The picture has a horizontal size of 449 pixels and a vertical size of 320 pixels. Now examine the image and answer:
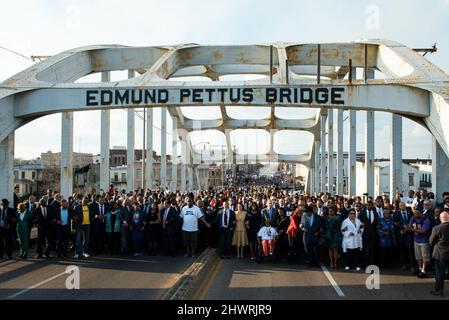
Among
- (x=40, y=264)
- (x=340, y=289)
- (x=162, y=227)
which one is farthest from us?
(x=162, y=227)

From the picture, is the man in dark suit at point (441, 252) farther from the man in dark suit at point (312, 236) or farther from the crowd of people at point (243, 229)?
the man in dark suit at point (312, 236)

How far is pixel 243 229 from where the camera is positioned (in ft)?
43.0

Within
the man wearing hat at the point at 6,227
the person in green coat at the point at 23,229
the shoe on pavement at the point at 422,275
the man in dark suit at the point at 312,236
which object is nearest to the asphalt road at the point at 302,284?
the shoe on pavement at the point at 422,275

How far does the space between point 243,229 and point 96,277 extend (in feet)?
14.5

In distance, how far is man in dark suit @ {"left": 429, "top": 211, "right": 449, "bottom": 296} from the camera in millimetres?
8680

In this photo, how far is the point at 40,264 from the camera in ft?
38.5

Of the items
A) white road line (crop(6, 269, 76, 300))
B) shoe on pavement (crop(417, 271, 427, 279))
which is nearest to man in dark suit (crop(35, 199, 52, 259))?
white road line (crop(6, 269, 76, 300))

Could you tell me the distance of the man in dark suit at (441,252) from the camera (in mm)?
8680

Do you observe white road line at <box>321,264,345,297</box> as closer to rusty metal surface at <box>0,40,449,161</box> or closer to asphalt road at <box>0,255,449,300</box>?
asphalt road at <box>0,255,449,300</box>
